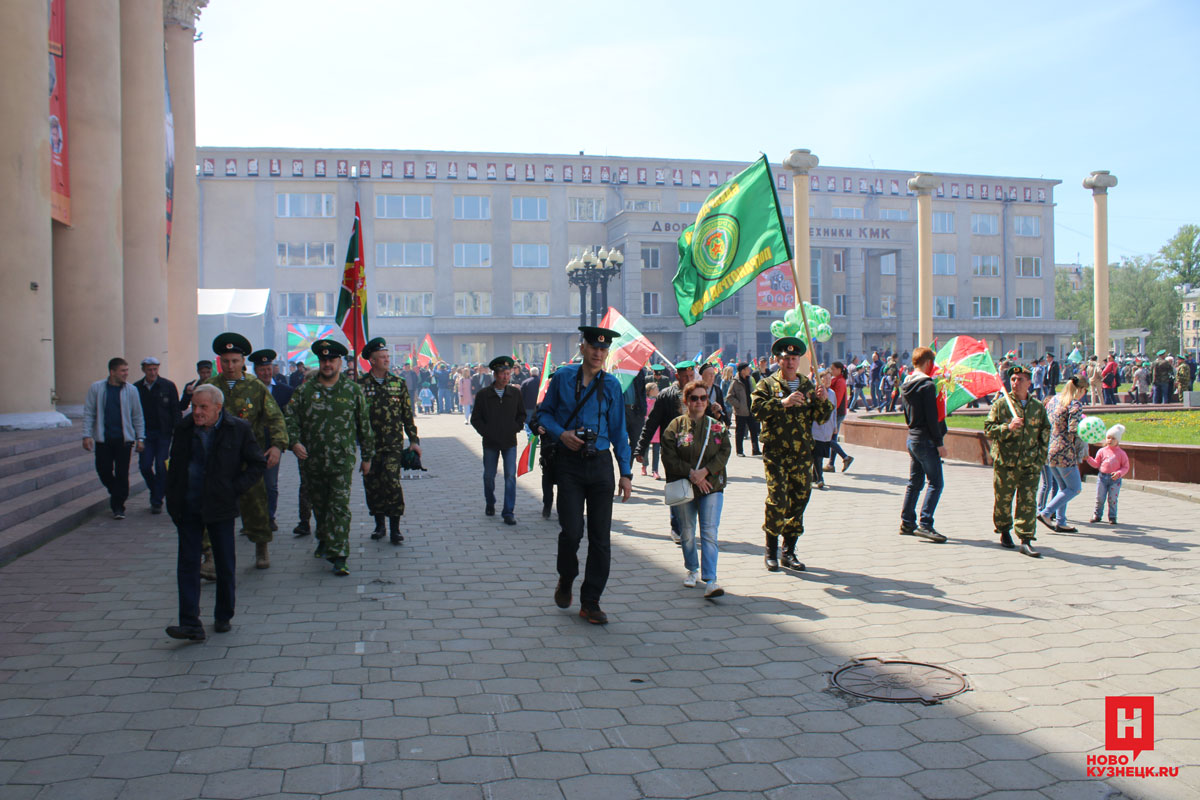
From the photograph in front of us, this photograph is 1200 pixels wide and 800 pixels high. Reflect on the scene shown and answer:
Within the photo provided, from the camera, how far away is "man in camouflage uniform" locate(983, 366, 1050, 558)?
8.11 m

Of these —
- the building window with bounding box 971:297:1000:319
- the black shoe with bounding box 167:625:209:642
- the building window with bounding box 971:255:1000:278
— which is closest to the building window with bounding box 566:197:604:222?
the building window with bounding box 971:255:1000:278

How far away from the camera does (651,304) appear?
178ft

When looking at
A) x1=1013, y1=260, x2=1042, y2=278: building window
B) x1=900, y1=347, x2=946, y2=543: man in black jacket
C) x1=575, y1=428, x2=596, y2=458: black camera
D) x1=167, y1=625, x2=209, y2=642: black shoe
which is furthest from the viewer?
x1=1013, y1=260, x2=1042, y2=278: building window

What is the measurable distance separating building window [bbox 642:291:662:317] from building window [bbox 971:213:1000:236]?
2291 centimetres

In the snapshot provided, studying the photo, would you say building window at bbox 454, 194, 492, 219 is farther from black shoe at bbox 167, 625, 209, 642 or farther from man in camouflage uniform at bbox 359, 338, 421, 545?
black shoe at bbox 167, 625, 209, 642

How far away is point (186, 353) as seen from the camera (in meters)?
25.1

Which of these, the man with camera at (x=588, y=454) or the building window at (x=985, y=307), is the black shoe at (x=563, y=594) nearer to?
the man with camera at (x=588, y=454)

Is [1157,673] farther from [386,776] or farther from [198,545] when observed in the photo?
[198,545]

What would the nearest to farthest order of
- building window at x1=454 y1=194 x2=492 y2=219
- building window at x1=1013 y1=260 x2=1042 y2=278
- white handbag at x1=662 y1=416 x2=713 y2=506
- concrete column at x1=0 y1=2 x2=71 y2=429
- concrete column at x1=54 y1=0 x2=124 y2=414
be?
white handbag at x1=662 y1=416 x2=713 y2=506 → concrete column at x1=0 y1=2 x2=71 y2=429 → concrete column at x1=54 y1=0 x2=124 y2=414 → building window at x1=454 y1=194 x2=492 y2=219 → building window at x1=1013 y1=260 x2=1042 y2=278

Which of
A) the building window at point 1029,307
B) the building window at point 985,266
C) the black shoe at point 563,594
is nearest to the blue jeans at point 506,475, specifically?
the black shoe at point 563,594

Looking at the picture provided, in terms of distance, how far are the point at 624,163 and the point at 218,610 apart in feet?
169

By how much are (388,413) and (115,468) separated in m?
3.83

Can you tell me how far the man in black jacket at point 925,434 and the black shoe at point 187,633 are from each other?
622 cm

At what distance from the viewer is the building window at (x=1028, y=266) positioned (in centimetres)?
6191
